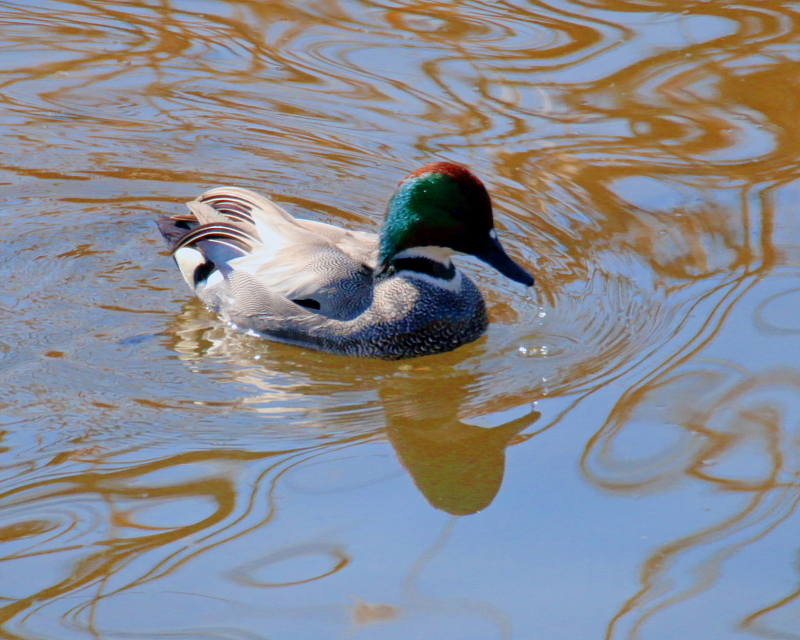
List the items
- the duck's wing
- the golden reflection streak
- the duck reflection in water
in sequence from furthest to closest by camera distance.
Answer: the duck's wing
the duck reflection in water
the golden reflection streak

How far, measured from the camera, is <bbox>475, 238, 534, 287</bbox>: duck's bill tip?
562 cm

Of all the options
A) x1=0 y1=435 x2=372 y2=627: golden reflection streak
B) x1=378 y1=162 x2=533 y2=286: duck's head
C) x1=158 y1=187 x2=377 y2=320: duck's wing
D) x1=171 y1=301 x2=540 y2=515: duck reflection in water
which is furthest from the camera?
x1=158 y1=187 x2=377 y2=320: duck's wing

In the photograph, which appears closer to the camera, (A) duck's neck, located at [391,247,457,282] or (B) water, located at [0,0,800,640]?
(B) water, located at [0,0,800,640]

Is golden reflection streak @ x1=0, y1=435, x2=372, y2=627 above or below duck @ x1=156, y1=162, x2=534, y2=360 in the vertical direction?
below

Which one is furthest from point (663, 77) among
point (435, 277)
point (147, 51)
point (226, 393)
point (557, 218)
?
point (226, 393)

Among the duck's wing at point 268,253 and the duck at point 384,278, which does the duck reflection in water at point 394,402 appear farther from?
the duck's wing at point 268,253

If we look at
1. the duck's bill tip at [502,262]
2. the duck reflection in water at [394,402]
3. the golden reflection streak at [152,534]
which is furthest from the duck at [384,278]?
the golden reflection streak at [152,534]

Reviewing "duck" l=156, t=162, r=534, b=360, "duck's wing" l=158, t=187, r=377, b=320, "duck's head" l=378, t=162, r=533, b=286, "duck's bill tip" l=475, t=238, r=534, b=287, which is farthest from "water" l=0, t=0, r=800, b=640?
"duck's head" l=378, t=162, r=533, b=286

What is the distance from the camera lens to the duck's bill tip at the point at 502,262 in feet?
18.4

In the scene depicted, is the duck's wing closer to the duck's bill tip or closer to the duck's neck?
the duck's neck

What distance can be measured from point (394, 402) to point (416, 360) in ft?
2.04

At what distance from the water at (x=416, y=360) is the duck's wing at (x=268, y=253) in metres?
0.27

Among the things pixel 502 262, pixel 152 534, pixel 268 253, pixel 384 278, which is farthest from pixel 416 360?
pixel 152 534

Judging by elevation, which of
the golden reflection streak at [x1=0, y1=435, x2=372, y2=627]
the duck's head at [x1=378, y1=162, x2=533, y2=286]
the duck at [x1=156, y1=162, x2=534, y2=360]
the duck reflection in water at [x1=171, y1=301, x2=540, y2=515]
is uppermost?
the duck's head at [x1=378, y1=162, x2=533, y2=286]
